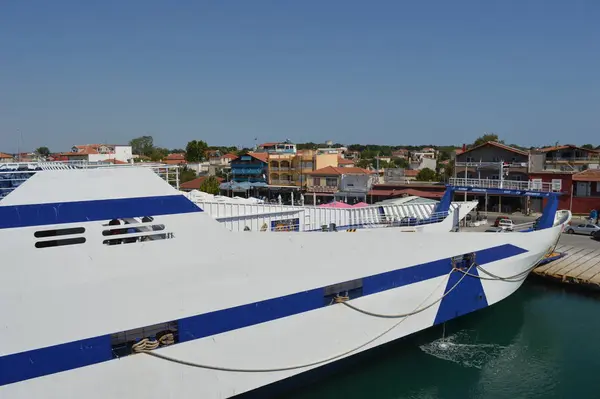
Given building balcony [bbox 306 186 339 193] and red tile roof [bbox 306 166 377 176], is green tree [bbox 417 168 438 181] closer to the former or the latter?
red tile roof [bbox 306 166 377 176]

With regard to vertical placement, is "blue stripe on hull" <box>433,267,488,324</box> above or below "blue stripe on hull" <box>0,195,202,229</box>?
below

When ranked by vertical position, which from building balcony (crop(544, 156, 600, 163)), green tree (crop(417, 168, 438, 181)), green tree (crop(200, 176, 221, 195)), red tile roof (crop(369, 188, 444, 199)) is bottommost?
red tile roof (crop(369, 188, 444, 199))

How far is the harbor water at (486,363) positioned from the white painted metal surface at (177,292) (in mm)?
1025

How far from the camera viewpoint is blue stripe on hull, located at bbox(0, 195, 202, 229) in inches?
253

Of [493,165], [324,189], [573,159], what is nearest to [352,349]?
[493,165]

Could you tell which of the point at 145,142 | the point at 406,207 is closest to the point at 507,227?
the point at 406,207

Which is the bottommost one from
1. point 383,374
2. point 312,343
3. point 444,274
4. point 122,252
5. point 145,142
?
point 383,374

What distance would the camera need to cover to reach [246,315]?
8148mm

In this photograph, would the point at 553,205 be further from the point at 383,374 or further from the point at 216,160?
the point at 216,160

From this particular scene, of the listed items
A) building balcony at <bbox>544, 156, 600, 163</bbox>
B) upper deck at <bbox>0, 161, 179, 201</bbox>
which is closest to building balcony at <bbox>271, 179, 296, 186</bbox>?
building balcony at <bbox>544, 156, 600, 163</bbox>

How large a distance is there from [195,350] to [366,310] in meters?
3.89

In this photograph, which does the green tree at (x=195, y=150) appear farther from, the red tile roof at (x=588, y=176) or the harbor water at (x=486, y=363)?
the harbor water at (x=486, y=363)

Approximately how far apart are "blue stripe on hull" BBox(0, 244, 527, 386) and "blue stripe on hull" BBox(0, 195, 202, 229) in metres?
1.84

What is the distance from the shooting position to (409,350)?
1152 centimetres
